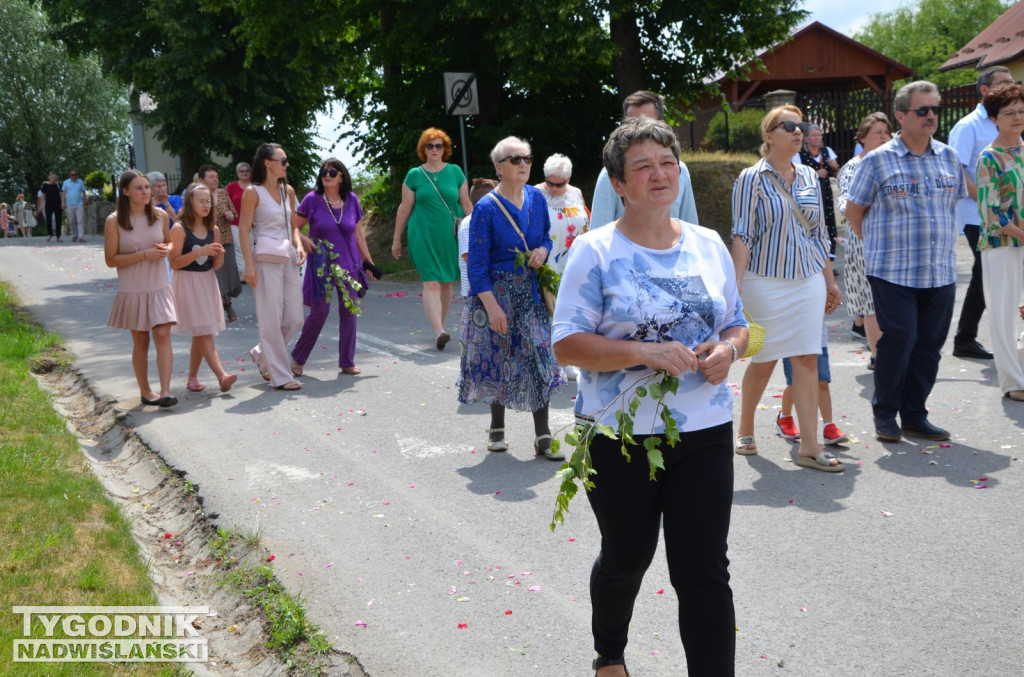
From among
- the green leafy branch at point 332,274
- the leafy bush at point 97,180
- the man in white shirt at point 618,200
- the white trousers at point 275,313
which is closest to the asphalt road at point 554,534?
the white trousers at point 275,313

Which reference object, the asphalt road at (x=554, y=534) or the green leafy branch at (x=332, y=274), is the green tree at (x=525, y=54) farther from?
the asphalt road at (x=554, y=534)

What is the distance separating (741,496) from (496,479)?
149 centimetres

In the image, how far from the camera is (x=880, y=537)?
205 inches

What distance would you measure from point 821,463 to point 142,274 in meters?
5.72

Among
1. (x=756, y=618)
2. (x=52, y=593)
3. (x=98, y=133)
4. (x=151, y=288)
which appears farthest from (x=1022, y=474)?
(x=98, y=133)

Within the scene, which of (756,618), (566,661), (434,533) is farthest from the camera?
(434,533)

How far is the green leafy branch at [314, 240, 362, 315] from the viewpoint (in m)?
10.2

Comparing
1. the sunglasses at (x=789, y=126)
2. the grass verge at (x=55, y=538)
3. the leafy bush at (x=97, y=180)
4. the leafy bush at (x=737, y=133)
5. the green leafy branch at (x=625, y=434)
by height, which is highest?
the leafy bush at (x=737, y=133)

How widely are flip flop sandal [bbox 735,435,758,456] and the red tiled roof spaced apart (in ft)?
103

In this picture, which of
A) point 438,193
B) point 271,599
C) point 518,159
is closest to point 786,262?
point 518,159

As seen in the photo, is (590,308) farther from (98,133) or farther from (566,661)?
(98,133)

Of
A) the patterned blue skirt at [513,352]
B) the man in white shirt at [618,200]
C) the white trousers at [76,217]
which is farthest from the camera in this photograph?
the white trousers at [76,217]

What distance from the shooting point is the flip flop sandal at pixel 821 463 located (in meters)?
6.32

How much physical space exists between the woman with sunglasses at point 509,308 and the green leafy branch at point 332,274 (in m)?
3.23
